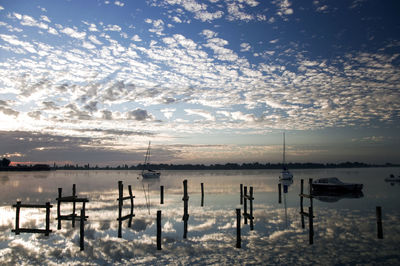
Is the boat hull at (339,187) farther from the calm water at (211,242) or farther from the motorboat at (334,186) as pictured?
the calm water at (211,242)

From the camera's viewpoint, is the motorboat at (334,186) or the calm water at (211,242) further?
the motorboat at (334,186)

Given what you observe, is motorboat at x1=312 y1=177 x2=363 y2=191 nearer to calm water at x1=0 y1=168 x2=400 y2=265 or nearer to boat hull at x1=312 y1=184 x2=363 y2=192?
boat hull at x1=312 y1=184 x2=363 y2=192

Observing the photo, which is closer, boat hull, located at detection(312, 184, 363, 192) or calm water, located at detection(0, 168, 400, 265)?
calm water, located at detection(0, 168, 400, 265)

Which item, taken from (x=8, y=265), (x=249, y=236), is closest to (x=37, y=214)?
(x=8, y=265)

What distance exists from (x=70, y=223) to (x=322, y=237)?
62.3ft

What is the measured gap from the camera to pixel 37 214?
27.8 m

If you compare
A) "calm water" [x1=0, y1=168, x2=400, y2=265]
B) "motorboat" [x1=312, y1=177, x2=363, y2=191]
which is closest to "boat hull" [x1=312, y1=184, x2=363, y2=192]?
"motorboat" [x1=312, y1=177, x2=363, y2=191]

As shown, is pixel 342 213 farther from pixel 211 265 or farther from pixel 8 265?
pixel 8 265

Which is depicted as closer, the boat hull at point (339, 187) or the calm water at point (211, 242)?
the calm water at point (211, 242)

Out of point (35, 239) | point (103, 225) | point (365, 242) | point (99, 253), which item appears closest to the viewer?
point (99, 253)

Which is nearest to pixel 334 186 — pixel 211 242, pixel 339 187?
pixel 339 187

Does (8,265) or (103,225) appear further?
(103,225)

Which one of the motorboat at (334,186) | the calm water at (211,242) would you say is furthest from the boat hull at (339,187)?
the calm water at (211,242)

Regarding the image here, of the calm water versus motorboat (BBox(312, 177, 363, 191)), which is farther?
motorboat (BBox(312, 177, 363, 191))
